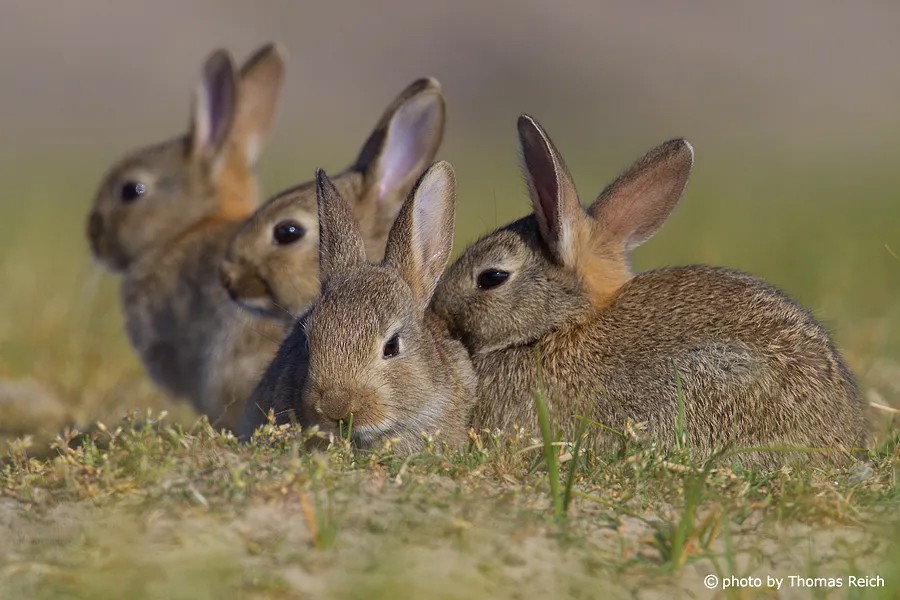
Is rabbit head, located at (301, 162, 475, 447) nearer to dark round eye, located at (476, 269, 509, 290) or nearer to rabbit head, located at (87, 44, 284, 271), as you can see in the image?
dark round eye, located at (476, 269, 509, 290)

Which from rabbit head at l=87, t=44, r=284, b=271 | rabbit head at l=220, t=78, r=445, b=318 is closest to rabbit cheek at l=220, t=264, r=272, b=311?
rabbit head at l=220, t=78, r=445, b=318

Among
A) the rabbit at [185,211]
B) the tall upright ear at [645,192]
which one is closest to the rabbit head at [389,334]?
the tall upright ear at [645,192]

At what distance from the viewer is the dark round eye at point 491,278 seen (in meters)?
5.71

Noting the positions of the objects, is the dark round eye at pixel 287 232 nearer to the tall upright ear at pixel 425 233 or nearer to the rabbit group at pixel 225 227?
the rabbit group at pixel 225 227

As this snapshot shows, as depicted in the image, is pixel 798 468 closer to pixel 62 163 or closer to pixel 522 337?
pixel 522 337

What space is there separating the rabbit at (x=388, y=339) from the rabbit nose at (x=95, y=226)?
3.53 m

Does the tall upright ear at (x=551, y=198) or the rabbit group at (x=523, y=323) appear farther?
the tall upright ear at (x=551, y=198)

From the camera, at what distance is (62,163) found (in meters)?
20.1

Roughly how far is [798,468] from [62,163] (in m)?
17.3

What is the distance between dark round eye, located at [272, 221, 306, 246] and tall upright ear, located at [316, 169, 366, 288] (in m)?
1.47

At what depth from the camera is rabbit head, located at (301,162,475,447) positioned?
480 cm

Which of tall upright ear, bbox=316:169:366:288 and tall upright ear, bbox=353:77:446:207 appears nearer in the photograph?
A: tall upright ear, bbox=316:169:366:288

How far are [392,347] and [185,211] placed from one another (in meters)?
3.89

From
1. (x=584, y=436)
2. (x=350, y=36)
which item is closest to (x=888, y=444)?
(x=584, y=436)
